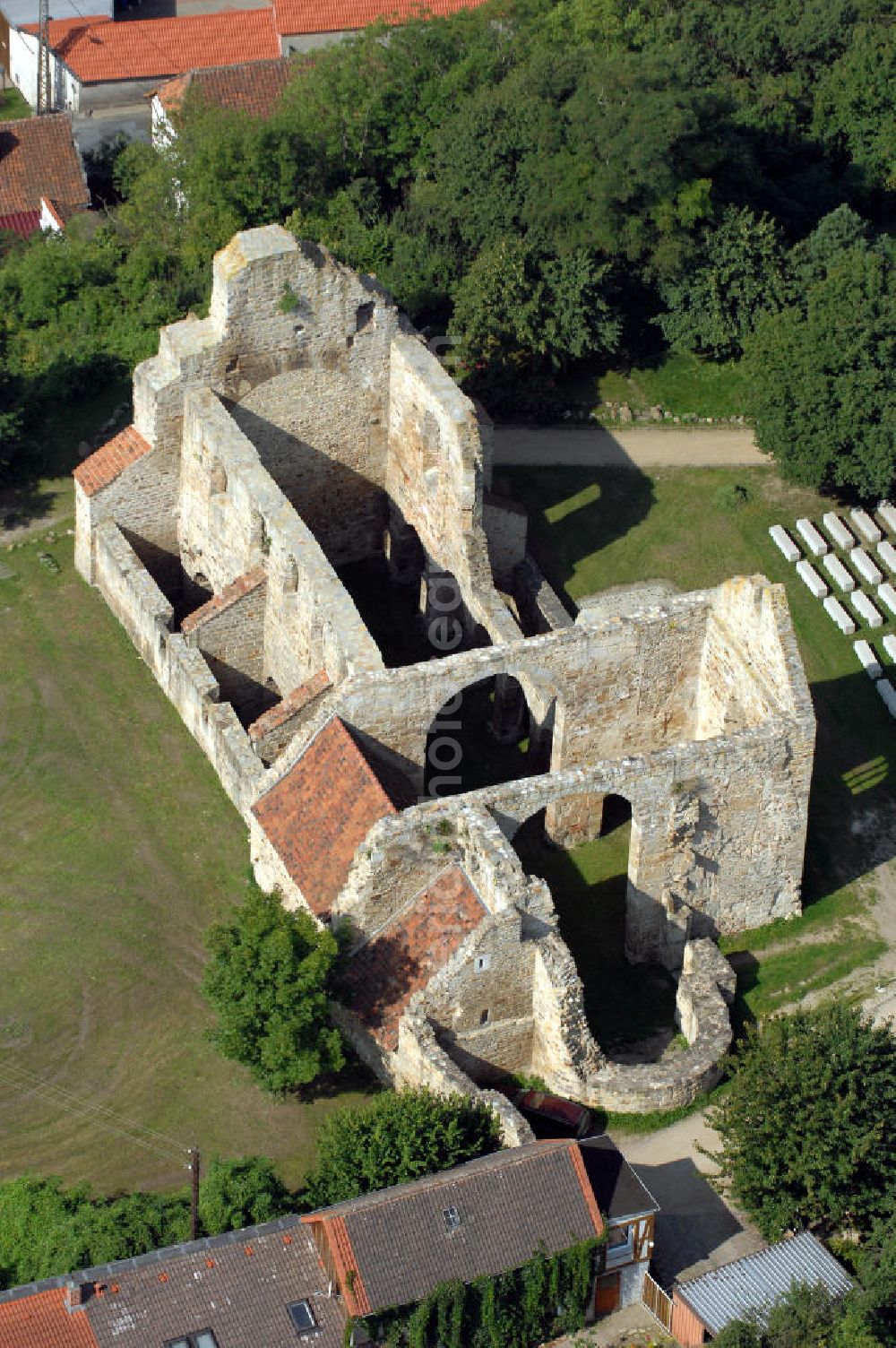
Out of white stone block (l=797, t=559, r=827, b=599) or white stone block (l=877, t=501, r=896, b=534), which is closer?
white stone block (l=797, t=559, r=827, b=599)

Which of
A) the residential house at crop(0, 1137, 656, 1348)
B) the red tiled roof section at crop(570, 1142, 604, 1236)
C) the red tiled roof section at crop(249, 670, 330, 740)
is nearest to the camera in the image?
the residential house at crop(0, 1137, 656, 1348)

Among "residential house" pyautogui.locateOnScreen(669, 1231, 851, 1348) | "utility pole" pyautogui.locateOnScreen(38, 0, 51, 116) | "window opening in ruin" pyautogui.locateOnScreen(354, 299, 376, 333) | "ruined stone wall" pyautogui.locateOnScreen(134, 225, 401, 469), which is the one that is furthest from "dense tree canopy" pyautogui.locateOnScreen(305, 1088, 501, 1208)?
"utility pole" pyautogui.locateOnScreen(38, 0, 51, 116)

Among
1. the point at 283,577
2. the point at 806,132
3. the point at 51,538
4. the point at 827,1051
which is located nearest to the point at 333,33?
the point at 806,132

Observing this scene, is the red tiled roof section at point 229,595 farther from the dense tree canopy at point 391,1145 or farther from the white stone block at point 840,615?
the white stone block at point 840,615

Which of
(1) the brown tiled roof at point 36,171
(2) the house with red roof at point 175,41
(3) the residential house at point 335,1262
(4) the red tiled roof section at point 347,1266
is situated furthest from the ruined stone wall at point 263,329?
(2) the house with red roof at point 175,41

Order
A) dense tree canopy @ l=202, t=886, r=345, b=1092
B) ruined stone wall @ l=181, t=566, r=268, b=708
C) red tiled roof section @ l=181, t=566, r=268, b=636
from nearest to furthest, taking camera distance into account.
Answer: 1. dense tree canopy @ l=202, t=886, r=345, b=1092
2. red tiled roof section @ l=181, t=566, r=268, b=636
3. ruined stone wall @ l=181, t=566, r=268, b=708

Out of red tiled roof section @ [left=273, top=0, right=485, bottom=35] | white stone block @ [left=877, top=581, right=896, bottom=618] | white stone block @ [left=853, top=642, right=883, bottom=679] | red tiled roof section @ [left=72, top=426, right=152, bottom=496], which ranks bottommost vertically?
white stone block @ [left=853, top=642, right=883, bottom=679]

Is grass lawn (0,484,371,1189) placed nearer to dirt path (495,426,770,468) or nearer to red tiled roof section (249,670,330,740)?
red tiled roof section (249,670,330,740)

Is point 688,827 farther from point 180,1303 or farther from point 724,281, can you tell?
point 724,281
